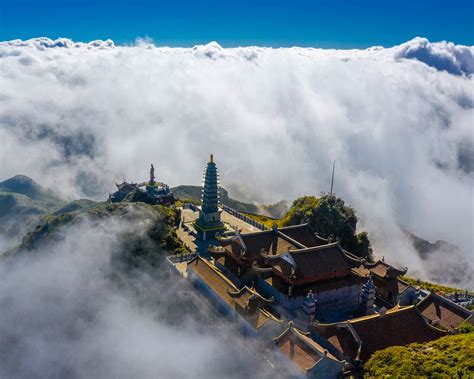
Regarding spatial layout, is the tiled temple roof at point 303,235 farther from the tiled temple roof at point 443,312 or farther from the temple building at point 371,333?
the temple building at point 371,333

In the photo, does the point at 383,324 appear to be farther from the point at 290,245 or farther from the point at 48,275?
the point at 48,275

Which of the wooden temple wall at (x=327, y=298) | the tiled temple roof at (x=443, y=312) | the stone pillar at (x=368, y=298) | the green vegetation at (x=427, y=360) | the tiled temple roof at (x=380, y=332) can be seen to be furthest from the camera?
the stone pillar at (x=368, y=298)

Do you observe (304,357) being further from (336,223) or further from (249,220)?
(249,220)

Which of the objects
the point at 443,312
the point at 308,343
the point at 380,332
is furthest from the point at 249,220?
the point at 308,343

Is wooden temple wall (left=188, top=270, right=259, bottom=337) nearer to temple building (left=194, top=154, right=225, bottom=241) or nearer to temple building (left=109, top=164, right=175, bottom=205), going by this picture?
temple building (left=194, top=154, right=225, bottom=241)

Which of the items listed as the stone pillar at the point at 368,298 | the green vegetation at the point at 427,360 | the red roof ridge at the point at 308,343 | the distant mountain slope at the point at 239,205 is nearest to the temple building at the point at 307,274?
the stone pillar at the point at 368,298

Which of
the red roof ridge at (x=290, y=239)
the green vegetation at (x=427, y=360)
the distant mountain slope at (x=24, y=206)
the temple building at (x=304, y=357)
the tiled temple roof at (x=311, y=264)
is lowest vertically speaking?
the distant mountain slope at (x=24, y=206)

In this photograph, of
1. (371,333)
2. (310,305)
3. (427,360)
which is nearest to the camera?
(427,360)

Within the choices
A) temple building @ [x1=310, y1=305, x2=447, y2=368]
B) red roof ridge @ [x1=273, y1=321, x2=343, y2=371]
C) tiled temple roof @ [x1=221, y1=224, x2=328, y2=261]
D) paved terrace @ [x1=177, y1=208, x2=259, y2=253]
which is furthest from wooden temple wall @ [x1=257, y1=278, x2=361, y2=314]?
paved terrace @ [x1=177, y1=208, x2=259, y2=253]
